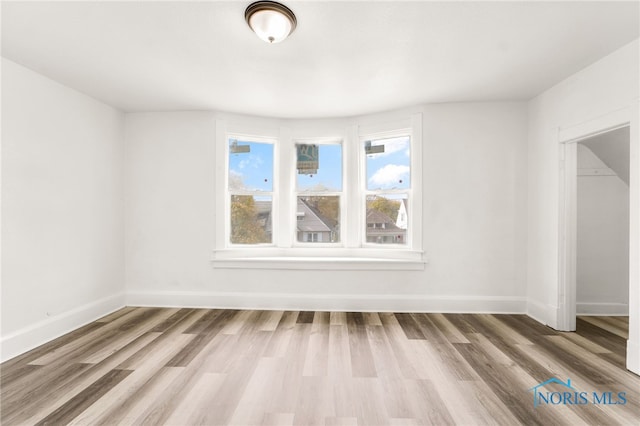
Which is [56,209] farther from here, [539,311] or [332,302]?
[539,311]

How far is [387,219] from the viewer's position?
13.3 ft

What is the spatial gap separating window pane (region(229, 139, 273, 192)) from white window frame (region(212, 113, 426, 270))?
0.29 ft

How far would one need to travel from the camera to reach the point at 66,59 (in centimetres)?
258

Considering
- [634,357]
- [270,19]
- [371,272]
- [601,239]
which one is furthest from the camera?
[371,272]

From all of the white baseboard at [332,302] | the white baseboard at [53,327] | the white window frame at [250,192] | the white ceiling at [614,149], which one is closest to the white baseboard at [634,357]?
the white baseboard at [332,302]

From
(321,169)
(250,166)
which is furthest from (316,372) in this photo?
(250,166)

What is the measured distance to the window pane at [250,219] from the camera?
415cm

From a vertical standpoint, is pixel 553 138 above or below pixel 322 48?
below

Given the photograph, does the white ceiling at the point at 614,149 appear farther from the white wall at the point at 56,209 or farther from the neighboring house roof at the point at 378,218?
the white wall at the point at 56,209

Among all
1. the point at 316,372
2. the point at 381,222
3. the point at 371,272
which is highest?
the point at 381,222

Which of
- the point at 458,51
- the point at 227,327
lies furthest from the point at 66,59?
the point at 458,51

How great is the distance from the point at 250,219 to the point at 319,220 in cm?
97

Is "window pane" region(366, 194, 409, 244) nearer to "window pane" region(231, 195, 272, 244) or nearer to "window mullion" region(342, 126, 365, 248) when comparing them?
"window mullion" region(342, 126, 365, 248)

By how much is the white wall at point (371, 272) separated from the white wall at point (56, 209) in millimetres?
315
